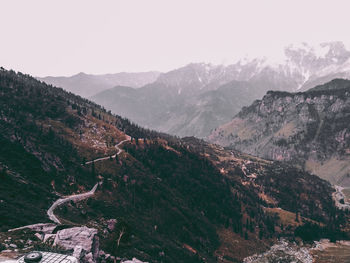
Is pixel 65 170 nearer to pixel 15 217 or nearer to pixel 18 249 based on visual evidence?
pixel 15 217

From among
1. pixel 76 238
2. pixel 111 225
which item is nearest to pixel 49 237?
pixel 76 238

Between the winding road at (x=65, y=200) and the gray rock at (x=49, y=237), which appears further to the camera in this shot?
the winding road at (x=65, y=200)

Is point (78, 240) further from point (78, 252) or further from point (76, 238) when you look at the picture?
point (78, 252)

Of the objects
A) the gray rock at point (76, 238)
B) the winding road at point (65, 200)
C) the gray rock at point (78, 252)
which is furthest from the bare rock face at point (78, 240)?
the winding road at point (65, 200)

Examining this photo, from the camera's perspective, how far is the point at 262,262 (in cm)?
18888

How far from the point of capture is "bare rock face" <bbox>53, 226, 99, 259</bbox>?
8031 cm

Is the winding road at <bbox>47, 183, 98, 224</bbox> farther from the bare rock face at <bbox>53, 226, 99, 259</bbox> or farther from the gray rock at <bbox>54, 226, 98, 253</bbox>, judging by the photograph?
the bare rock face at <bbox>53, 226, 99, 259</bbox>

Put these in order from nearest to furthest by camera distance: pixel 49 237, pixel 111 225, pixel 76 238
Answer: pixel 76 238 < pixel 49 237 < pixel 111 225

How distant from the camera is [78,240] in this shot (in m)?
83.1

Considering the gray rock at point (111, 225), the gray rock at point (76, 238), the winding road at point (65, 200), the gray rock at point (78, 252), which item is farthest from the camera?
the gray rock at point (111, 225)

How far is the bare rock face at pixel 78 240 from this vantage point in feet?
263

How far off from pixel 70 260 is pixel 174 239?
12498 centimetres

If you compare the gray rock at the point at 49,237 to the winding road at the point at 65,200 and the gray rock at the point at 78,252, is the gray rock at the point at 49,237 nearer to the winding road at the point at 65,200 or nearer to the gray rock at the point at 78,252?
the gray rock at the point at 78,252

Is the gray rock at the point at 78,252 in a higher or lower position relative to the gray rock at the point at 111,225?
higher
